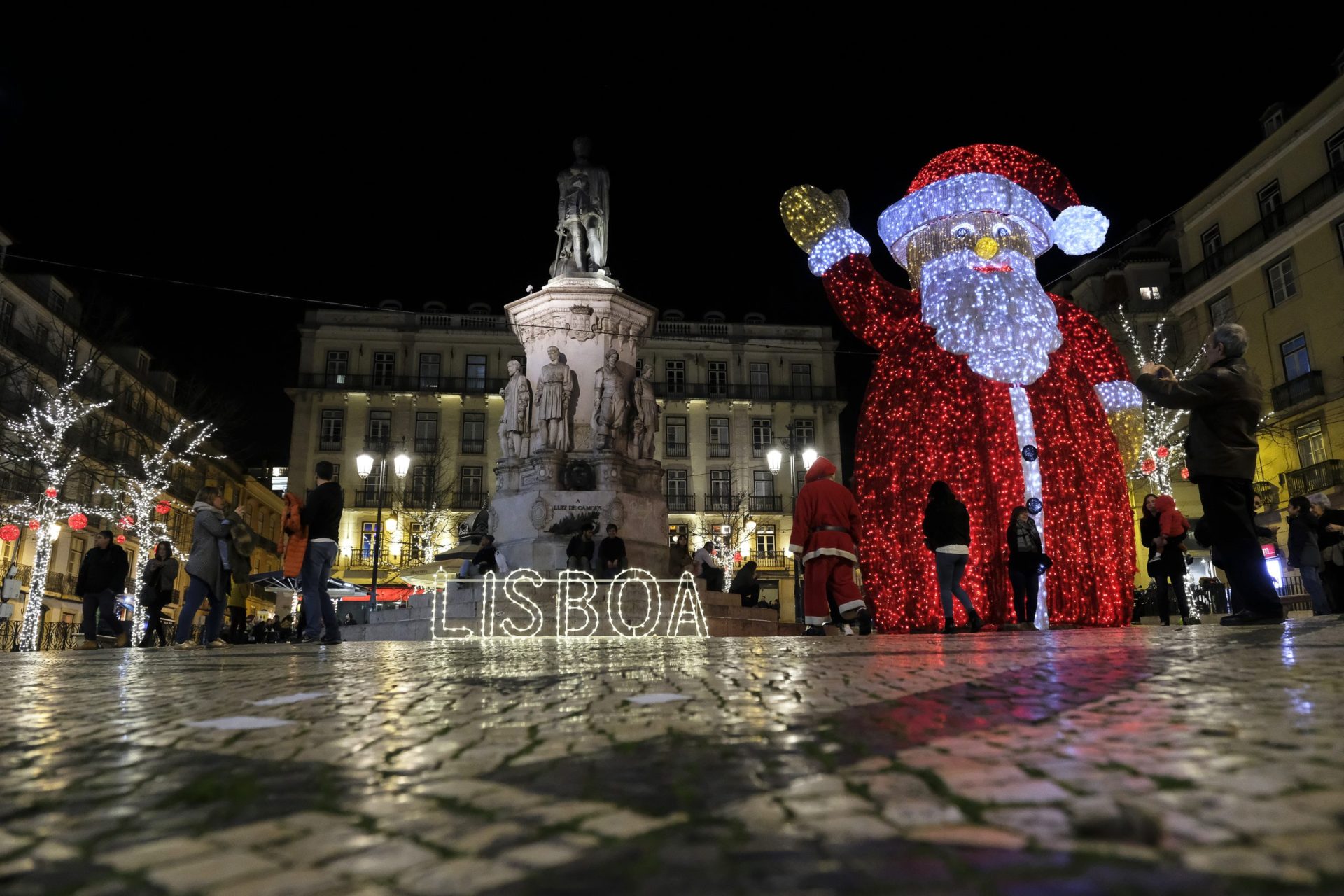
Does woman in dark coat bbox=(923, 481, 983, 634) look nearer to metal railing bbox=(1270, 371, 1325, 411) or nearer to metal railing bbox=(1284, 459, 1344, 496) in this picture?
metal railing bbox=(1284, 459, 1344, 496)

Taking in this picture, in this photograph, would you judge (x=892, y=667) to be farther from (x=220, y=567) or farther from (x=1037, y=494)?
(x=220, y=567)

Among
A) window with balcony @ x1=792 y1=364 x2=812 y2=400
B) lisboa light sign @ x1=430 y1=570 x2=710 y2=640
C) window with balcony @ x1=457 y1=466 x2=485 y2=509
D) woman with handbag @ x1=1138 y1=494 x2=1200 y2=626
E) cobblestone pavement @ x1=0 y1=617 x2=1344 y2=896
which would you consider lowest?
cobblestone pavement @ x1=0 y1=617 x2=1344 y2=896

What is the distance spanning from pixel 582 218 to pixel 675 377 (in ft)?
127

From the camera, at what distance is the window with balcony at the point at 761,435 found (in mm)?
56662

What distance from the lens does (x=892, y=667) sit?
3553 mm

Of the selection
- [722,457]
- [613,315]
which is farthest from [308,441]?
Answer: [613,315]

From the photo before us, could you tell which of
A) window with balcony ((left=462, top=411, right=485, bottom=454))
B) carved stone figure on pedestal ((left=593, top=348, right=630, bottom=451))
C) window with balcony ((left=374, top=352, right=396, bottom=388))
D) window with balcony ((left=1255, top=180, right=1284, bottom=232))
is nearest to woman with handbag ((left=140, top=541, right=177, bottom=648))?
carved stone figure on pedestal ((left=593, top=348, right=630, bottom=451))

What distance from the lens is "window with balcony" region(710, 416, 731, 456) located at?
5631cm

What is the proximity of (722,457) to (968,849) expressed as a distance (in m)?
55.3

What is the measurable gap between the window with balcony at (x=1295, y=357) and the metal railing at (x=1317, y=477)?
3.12m

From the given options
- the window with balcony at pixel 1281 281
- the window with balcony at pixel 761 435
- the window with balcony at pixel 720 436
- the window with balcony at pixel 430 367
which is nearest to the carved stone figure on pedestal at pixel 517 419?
the window with balcony at pixel 1281 281

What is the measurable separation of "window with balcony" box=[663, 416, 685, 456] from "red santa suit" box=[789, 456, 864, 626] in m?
45.7

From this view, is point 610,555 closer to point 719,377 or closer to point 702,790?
point 702,790

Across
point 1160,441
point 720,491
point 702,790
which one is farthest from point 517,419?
point 720,491
